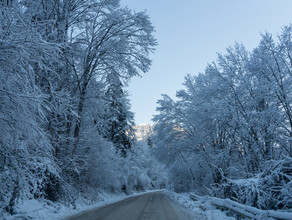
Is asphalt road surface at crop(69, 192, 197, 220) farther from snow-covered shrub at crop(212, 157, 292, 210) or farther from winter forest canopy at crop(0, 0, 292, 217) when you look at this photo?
snow-covered shrub at crop(212, 157, 292, 210)

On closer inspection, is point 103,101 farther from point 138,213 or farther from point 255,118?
point 255,118

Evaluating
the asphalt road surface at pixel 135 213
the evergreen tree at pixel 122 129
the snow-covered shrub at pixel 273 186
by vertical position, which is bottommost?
the asphalt road surface at pixel 135 213

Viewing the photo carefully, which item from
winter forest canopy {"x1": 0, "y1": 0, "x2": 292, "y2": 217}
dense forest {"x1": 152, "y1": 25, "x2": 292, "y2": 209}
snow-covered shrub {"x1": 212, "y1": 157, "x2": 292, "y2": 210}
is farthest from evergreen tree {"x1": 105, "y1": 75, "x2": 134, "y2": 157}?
snow-covered shrub {"x1": 212, "y1": 157, "x2": 292, "y2": 210}

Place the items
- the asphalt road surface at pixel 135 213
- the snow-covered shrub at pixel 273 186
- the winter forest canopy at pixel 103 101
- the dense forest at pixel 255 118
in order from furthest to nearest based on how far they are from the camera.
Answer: the asphalt road surface at pixel 135 213 → the dense forest at pixel 255 118 → the snow-covered shrub at pixel 273 186 → the winter forest canopy at pixel 103 101

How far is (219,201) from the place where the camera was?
9305 mm

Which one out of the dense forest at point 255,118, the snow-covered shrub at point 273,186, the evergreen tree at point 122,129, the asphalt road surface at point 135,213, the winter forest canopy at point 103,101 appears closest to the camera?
the winter forest canopy at point 103,101

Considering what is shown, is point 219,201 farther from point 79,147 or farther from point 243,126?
point 79,147

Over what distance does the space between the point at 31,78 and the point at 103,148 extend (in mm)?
14515

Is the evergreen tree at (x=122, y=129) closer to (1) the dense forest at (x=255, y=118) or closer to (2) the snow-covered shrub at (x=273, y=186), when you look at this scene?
(1) the dense forest at (x=255, y=118)

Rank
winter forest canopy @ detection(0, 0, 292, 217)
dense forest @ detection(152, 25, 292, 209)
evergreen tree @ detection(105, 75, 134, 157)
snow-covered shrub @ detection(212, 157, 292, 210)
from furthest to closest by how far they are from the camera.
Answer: evergreen tree @ detection(105, 75, 134, 157)
dense forest @ detection(152, 25, 292, 209)
snow-covered shrub @ detection(212, 157, 292, 210)
winter forest canopy @ detection(0, 0, 292, 217)

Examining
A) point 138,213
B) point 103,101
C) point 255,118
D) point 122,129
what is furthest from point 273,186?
point 122,129

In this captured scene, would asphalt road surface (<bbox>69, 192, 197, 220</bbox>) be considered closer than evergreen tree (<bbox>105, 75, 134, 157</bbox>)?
Yes

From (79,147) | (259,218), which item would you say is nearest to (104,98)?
(79,147)

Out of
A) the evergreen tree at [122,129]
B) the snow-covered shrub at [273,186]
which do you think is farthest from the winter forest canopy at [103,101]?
the evergreen tree at [122,129]
